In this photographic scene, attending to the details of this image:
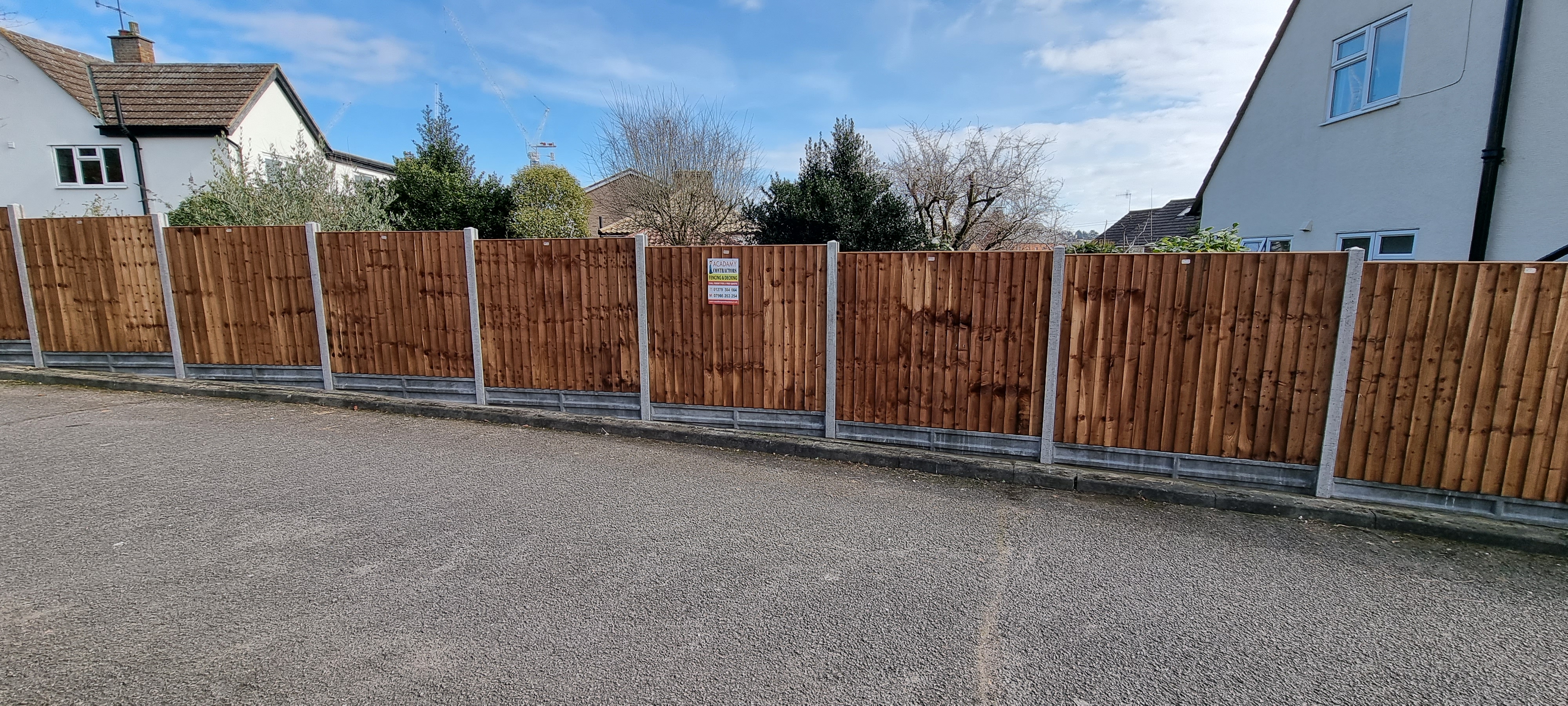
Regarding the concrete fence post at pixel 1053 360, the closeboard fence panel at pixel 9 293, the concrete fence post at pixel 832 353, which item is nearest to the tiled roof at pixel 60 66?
the closeboard fence panel at pixel 9 293

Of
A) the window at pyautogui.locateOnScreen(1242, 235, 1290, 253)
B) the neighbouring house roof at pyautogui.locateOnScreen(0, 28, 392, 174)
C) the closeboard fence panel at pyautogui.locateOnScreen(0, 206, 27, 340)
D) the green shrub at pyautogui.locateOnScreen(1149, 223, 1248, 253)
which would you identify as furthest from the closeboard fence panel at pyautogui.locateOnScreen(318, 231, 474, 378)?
the neighbouring house roof at pyautogui.locateOnScreen(0, 28, 392, 174)

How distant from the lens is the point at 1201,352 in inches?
192

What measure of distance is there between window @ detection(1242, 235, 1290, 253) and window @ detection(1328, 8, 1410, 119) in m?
1.90

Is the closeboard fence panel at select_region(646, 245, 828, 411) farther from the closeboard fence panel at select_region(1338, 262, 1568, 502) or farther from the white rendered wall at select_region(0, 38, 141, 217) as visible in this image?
the white rendered wall at select_region(0, 38, 141, 217)

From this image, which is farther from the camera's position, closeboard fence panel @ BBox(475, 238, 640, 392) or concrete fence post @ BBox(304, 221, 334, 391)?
concrete fence post @ BBox(304, 221, 334, 391)

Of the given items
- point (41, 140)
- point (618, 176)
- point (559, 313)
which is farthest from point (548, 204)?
point (41, 140)

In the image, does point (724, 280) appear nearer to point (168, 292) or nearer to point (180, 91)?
point (168, 292)

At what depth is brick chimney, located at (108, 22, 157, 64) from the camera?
1956cm

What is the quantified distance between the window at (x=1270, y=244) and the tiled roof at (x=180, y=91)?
2377cm

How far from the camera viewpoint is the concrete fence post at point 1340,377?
4422mm

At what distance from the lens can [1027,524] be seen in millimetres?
4359

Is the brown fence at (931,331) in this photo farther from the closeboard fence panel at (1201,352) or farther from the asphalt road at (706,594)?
the asphalt road at (706,594)

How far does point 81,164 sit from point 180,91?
122 inches

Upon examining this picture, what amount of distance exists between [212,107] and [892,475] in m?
21.9
